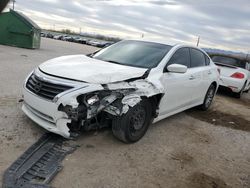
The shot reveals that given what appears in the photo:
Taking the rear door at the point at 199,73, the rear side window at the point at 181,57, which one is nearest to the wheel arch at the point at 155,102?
the rear side window at the point at 181,57

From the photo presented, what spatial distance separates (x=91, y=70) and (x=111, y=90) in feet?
1.57

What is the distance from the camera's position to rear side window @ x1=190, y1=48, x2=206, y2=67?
6.11 metres

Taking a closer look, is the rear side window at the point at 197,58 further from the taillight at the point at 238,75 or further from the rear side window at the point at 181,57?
the taillight at the point at 238,75

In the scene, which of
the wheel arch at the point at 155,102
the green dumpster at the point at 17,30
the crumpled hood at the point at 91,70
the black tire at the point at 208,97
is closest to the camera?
the crumpled hood at the point at 91,70

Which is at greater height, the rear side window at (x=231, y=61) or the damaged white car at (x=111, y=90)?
the rear side window at (x=231, y=61)

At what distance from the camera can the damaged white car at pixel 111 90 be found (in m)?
3.88

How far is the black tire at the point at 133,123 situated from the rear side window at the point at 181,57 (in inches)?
41.5

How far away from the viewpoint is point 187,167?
4016 mm

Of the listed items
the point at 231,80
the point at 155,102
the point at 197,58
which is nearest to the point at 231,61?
the point at 231,80

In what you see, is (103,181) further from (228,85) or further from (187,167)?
(228,85)

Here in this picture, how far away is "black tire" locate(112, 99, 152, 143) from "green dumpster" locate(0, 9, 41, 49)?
15405 millimetres

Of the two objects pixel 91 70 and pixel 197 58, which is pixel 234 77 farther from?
pixel 91 70

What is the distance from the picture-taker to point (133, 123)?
4.35 m

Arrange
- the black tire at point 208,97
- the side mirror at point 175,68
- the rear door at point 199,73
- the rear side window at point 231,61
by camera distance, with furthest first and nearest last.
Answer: the rear side window at point 231,61 → the black tire at point 208,97 → the rear door at point 199,73 → the side mirror at point 175,68
